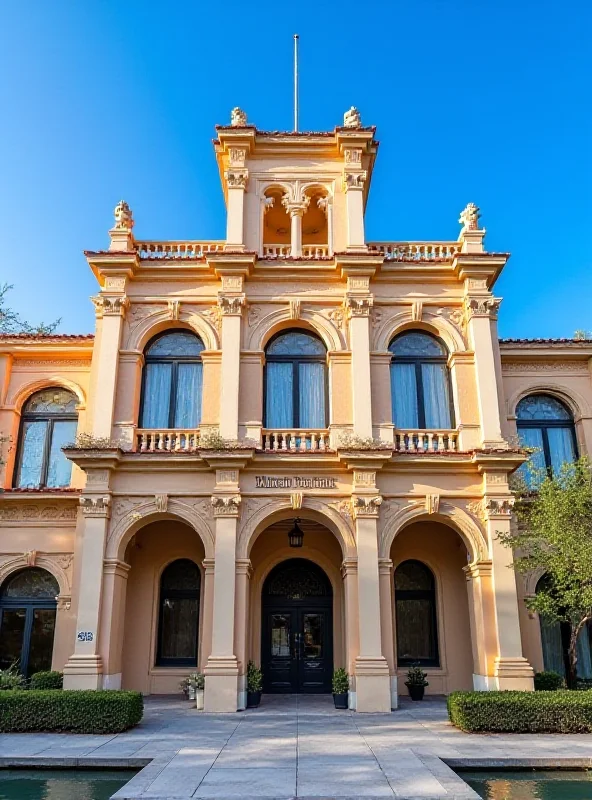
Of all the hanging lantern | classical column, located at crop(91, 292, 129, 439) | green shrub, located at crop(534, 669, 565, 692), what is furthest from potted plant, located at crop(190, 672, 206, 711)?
green shrub, located at crop(534, 669, 565, 692)

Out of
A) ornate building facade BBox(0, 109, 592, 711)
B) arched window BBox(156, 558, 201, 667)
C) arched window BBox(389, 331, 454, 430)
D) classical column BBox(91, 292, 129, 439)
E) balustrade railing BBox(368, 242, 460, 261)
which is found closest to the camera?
ornate building facade BBox(0, 109, 592, 711)

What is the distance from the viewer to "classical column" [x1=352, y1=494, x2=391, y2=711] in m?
16.8

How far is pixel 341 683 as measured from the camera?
1728 centimetres

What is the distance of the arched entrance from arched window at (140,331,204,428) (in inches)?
222

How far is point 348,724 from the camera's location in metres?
14.9

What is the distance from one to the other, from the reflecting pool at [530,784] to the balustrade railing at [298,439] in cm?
957

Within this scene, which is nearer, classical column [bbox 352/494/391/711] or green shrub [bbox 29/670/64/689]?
classical column [bbox 352/494/391/711]

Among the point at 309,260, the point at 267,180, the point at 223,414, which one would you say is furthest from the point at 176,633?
the point at 267,180

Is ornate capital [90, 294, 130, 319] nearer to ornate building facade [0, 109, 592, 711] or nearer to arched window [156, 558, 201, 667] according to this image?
ornate building facade [0, 109, 592, 711]

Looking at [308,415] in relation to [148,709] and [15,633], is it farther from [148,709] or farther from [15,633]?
[15,633]

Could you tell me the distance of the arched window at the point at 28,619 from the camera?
759 inches

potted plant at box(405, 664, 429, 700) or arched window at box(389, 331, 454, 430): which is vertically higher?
arched window at box(389, 331, 454, 430)

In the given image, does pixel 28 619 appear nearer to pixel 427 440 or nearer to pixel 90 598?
pixel 90 598

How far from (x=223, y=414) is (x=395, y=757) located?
1012 centimetres
